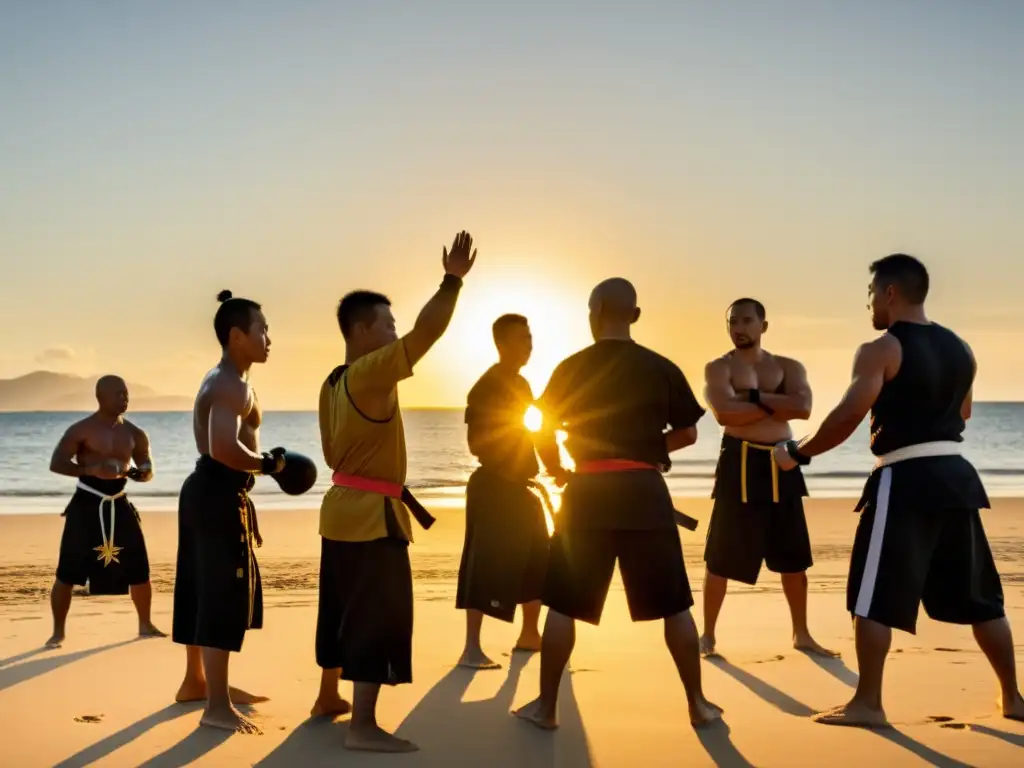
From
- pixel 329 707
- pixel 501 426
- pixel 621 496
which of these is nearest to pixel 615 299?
pixel 621 496

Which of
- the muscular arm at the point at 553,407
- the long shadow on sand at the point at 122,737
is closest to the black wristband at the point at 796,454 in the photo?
the muscular arm at the point at 553,407

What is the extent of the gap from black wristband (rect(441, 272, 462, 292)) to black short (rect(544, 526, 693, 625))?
1339 millimetres

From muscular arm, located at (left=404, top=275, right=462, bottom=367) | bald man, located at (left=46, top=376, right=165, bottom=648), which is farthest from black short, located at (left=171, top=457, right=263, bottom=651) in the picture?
bald man, located at (left=46, top=376, right=165, bottom=648)

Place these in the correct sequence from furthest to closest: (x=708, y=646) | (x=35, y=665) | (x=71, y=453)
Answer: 1. (x=71, y=453)
2. (x=708, y=646)
3. (x=35, y=665)

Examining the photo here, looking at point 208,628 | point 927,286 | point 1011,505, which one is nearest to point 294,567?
point 208,628

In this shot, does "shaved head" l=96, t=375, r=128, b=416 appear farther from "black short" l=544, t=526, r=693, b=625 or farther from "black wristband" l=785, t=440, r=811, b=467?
"black wristband" l=785, t=440, r=811, b=467

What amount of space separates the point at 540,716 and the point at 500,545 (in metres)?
1.56

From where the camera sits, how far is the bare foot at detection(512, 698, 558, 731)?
510cm

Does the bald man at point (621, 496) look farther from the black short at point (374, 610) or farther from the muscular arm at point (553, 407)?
the black short at point (374, 610)

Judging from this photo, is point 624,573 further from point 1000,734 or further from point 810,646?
point 810,646

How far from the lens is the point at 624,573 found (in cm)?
500

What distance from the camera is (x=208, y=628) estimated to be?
5086 millimetres

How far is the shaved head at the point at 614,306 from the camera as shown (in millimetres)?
5066

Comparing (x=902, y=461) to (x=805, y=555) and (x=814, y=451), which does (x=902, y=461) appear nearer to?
(x=814, y=451)
